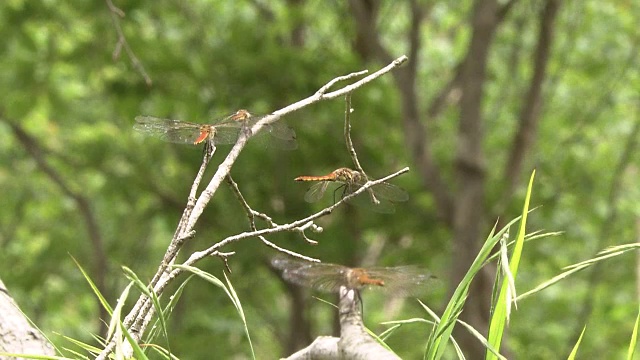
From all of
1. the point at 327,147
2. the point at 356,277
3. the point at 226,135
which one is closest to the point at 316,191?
the point at 226,135

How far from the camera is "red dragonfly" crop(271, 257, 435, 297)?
1350mm

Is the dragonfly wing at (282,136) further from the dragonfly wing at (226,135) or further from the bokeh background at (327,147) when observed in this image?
the bokeh background at (327,147)

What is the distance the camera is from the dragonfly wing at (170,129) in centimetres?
159

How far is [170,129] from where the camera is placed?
163 cm

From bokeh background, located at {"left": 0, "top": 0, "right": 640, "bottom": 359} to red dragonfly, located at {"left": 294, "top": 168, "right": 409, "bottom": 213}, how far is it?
2.46 meters

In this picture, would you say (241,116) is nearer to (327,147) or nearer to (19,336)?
(19,336)

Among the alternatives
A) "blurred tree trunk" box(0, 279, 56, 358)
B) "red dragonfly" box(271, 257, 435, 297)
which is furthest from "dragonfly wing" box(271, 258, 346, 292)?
"blurred tree trunk" box(0, 279, 56, 358)

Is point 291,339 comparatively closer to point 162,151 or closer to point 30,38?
point 162,151

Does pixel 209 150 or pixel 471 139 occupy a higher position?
pixel 209 150

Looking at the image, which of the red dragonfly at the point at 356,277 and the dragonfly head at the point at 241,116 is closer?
the red dragonfly at the point at 356,277

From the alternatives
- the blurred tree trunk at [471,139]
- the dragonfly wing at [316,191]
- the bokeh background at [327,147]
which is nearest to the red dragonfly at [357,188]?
the dragonfly wing at [316,191]

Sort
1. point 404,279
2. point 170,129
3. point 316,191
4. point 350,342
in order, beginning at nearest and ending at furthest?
point 350,342, point 404,279, point 170,129, point 316,191

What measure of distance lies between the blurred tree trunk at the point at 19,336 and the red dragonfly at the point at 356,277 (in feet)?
1.36

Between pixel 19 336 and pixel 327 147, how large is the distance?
3.55m
